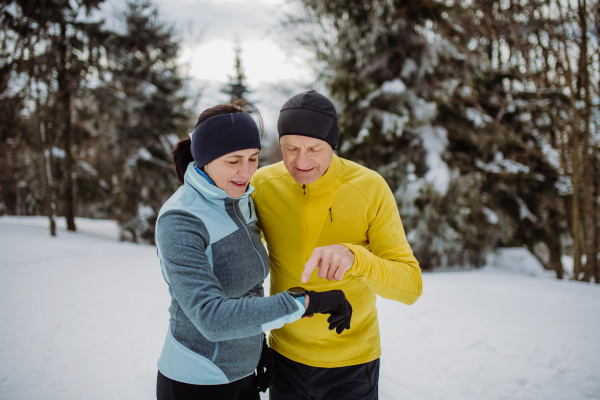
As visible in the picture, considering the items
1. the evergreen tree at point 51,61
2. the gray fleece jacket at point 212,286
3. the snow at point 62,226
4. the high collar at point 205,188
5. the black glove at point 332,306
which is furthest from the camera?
the snow at point 62,226

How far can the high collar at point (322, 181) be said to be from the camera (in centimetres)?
161

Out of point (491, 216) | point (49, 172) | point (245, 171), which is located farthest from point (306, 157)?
point (49, 172)

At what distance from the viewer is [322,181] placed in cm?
160

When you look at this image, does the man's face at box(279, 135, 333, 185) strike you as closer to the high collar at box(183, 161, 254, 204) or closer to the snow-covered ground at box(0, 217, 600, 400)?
the high collar at box(183, 161, 254, 204)

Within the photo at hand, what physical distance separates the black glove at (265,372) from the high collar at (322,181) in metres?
0.87

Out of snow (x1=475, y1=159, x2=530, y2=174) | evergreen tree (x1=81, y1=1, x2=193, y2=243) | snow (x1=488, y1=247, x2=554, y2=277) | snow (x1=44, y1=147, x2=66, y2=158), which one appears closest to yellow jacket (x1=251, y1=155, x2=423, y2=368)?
snow (x1=475, y1=159, x2=530, y2=174)

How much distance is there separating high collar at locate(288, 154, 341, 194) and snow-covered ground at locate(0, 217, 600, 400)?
2.46 metres

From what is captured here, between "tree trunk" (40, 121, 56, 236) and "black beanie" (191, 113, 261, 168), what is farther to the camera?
"tree trunk" (40, 121, 56, 236)

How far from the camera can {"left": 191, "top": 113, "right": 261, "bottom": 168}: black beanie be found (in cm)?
136

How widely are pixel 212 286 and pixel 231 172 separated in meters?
0.48

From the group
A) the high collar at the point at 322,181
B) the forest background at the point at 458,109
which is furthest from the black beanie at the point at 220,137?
the forest background at the point at 458,109

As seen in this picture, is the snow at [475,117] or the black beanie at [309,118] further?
the snow at [475,117]

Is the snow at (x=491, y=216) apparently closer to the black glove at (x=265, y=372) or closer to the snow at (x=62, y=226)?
the black glove at (x=265, y=372)

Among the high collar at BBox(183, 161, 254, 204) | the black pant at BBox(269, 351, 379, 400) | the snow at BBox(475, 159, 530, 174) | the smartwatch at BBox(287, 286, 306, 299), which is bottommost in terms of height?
the black pant at BBox(269, 351, 379, 400)
